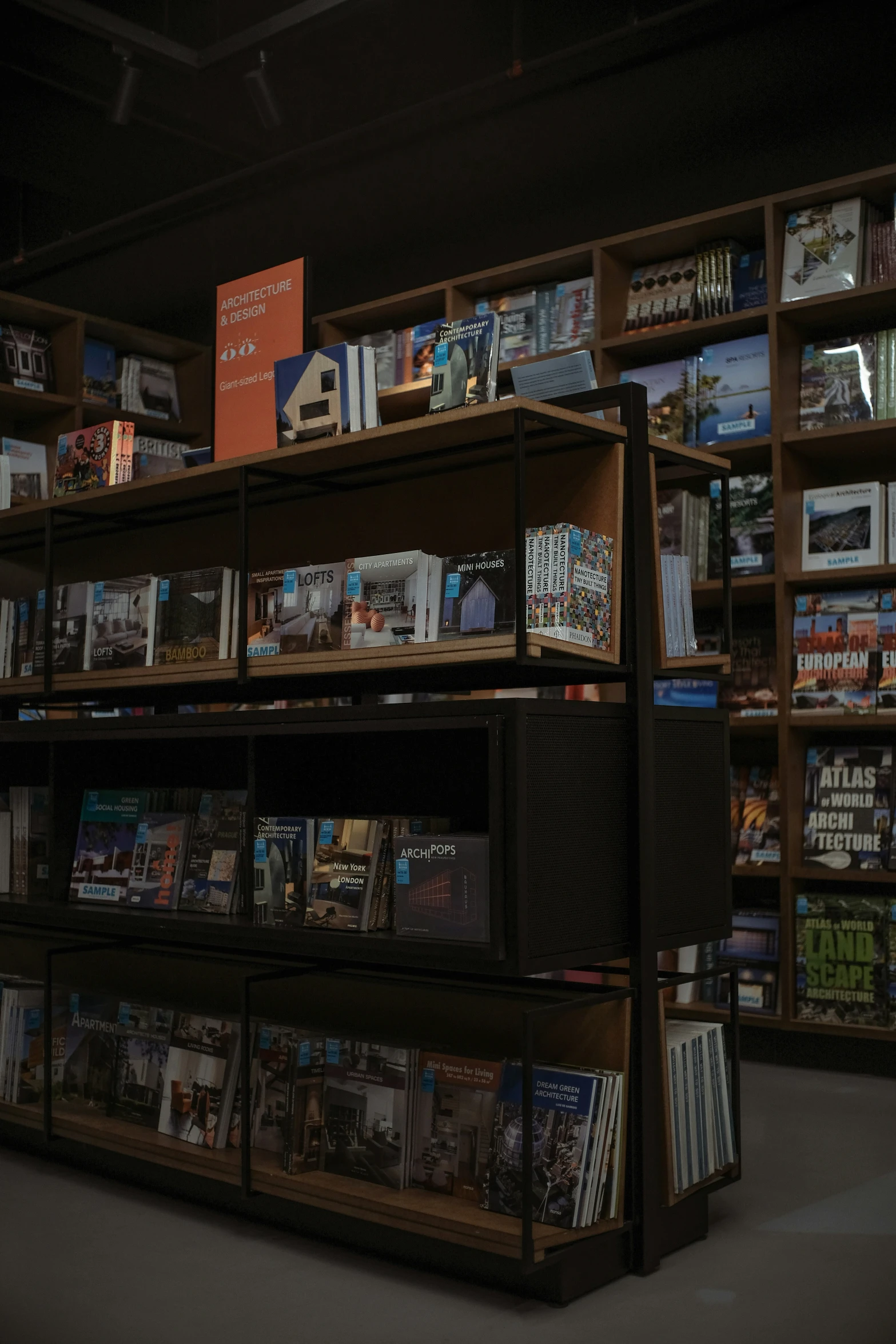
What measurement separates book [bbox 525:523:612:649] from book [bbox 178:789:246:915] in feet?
3.31

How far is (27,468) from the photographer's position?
5.71 metres

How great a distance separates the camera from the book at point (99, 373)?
235 inches

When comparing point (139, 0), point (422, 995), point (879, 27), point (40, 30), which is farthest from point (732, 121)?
point (422, 995)

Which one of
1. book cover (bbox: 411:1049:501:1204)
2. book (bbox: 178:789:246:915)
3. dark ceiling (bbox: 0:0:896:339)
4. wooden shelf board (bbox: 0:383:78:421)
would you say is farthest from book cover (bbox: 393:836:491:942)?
wooden shelf board (bbox: 0:383:78:421)

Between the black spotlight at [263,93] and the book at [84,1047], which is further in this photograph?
the black spotlight at [263,93]

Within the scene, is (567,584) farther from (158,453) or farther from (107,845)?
(158,453)

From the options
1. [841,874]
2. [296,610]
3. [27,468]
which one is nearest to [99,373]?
[27,468]

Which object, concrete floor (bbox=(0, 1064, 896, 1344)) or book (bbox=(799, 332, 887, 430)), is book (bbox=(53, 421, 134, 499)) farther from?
book (bbox=(799, 332, 887, 430))

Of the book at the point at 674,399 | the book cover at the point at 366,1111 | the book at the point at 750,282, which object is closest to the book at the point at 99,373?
the book at the point at 674,399

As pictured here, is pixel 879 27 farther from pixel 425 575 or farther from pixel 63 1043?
pixel 63 1043

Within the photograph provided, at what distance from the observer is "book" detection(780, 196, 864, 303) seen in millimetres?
4227

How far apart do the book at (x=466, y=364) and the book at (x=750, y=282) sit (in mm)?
2204

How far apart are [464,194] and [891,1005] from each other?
12.1 feet

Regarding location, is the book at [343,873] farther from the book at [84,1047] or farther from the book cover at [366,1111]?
the book at [84,1047]
